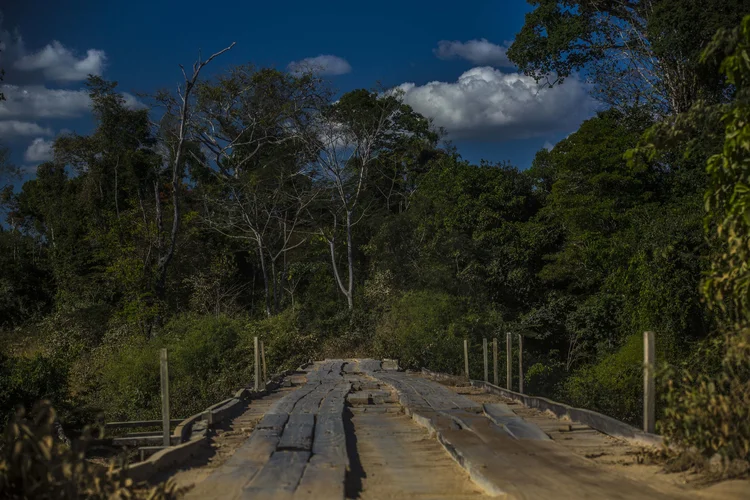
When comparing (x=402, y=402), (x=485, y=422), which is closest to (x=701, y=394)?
(x=485, y=422)

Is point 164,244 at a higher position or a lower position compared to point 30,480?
higher

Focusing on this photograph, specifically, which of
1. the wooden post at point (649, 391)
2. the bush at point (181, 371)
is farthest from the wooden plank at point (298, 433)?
the bush at point (181, 371)

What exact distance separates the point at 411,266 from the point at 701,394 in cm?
2412

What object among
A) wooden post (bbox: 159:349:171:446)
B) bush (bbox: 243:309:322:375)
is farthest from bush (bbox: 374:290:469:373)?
wooden post (bbox: 159:349:171:446)

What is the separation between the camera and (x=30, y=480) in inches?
128

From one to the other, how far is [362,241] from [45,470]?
3033 cm

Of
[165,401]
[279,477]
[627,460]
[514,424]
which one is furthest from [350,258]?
[279,477]

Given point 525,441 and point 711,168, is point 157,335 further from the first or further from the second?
point 711,168

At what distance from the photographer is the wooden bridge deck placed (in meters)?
4.42

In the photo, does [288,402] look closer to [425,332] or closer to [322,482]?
[322,482]

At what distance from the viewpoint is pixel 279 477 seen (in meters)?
4.73

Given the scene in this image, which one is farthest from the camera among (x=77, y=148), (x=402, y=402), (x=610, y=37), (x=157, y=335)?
(x=77, y=148)

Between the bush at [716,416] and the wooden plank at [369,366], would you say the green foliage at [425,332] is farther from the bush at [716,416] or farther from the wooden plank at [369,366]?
the bush at [716,416]

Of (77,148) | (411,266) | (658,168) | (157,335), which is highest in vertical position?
(77,148)
